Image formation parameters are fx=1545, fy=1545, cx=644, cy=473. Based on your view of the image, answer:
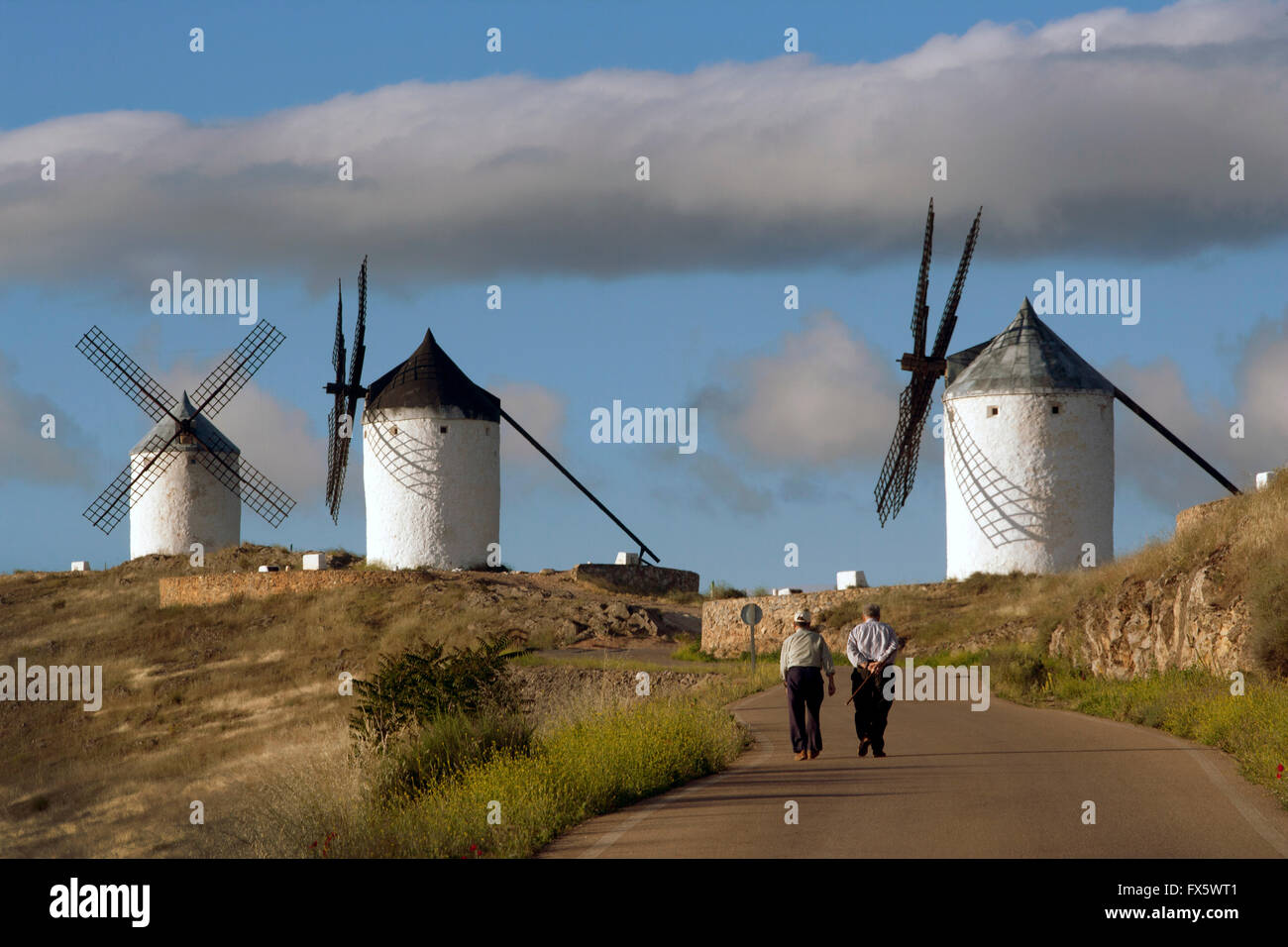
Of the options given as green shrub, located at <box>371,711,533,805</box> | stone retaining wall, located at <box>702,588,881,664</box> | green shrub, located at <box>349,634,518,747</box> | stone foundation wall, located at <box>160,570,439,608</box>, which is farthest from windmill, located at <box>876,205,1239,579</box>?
green shrub, located at <box>371,711,533,805</box>

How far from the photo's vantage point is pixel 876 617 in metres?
17.4

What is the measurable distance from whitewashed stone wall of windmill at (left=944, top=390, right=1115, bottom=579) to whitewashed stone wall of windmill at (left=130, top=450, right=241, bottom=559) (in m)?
34.0

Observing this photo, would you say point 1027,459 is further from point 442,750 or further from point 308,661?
point 442,750

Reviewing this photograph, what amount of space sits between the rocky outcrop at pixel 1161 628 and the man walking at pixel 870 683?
21.0ft

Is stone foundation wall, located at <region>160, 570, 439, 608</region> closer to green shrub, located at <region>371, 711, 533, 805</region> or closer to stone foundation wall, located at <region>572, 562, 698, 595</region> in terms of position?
stone foundation wall, located at <region>572, 562, 698, 595</region>

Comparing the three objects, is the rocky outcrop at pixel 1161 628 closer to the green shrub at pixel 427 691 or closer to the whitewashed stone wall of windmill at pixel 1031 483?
the green shrub at pixel 427 691

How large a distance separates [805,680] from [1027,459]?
2689 centimetres

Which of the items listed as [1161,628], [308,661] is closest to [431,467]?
[308,661]

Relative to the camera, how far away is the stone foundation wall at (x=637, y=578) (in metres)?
52.9

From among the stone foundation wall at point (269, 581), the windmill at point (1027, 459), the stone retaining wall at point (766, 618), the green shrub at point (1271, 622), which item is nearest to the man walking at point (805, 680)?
the green shrub at point (1271, 622)

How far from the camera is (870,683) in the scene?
55.4 ft
